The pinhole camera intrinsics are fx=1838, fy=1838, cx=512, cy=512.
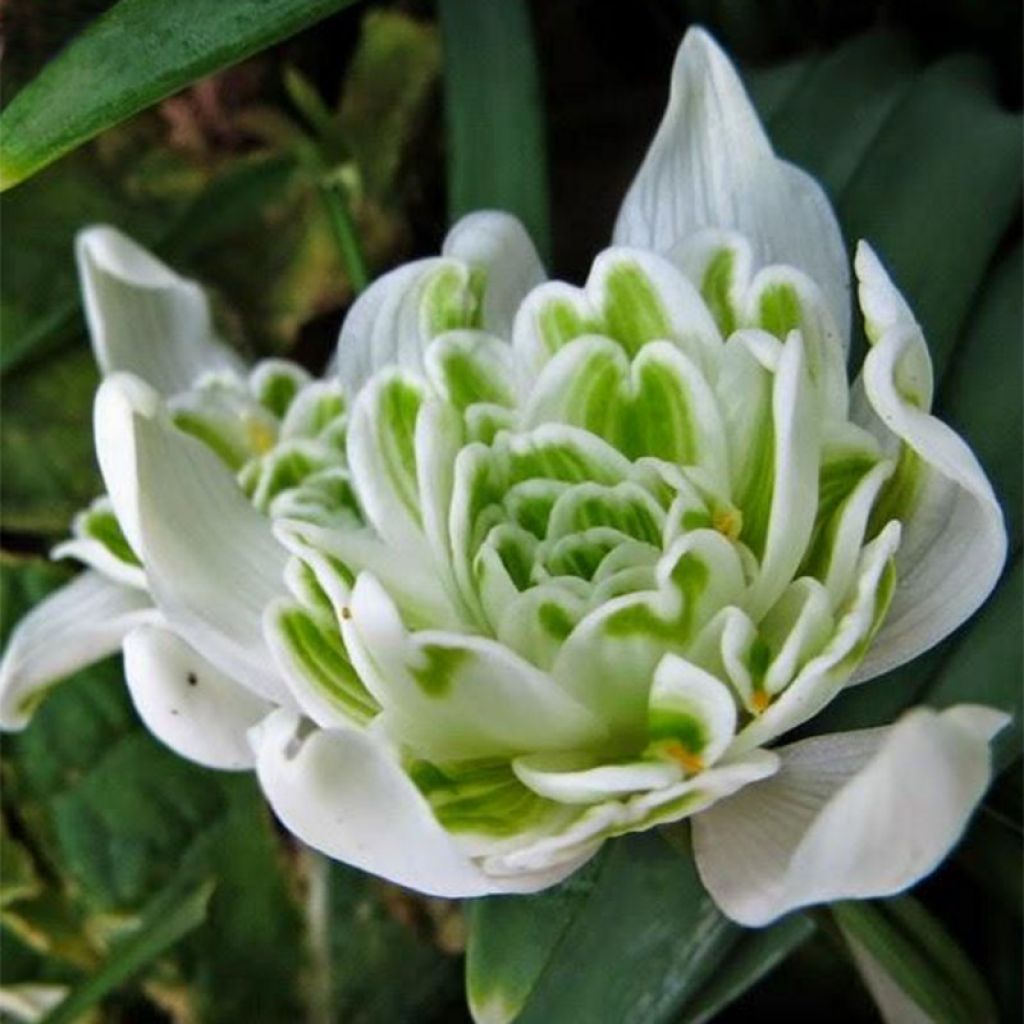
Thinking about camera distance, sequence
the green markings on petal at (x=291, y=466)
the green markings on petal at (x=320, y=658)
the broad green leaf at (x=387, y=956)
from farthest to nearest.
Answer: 1. the broad green leaf at (x=387, y=956)
2. the green markings on petal at (x=291, y=466)
3. the green markings on petal at (x=320, y=658)

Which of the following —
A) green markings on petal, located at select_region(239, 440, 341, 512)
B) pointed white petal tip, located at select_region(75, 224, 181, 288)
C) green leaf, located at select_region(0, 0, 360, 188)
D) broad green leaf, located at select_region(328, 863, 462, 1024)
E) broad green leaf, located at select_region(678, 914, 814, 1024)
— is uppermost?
green leaf, located at select_region(0, 0, 360, 188)

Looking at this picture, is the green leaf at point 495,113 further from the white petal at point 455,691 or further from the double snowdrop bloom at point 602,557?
the white petal at point 455,691

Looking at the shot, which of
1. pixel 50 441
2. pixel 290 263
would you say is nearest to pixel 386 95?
pixel 290 263

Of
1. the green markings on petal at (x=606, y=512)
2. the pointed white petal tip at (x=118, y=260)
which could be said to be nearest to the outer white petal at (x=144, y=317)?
the pointed white petal tip at (x=118, y=260)

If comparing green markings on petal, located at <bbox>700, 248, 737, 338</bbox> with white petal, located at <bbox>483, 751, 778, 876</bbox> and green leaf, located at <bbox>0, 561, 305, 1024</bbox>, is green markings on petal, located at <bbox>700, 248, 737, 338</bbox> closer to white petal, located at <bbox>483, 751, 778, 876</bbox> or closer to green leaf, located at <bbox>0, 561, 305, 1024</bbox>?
white petal, located at <bbox>483, 751, 778, 876</bbox>

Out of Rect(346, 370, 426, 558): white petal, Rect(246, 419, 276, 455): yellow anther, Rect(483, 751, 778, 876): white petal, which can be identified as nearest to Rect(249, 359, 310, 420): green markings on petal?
Rect(246, 419, 276, 455): yellow anther

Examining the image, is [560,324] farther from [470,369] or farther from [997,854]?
[997,854]

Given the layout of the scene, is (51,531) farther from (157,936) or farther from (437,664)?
(437,664)
